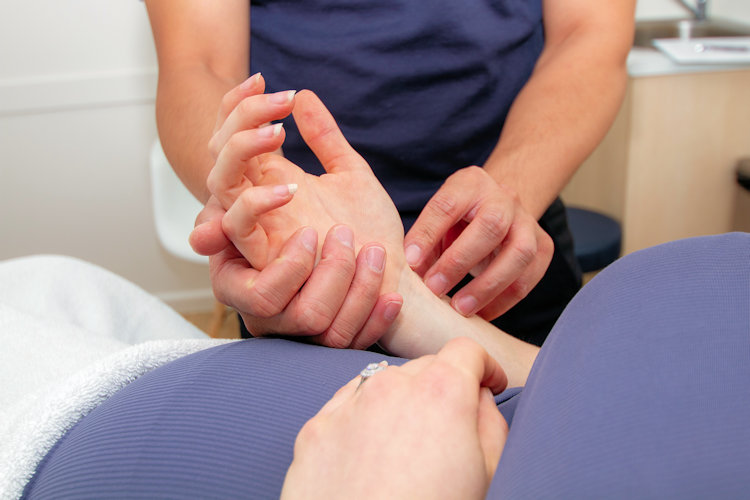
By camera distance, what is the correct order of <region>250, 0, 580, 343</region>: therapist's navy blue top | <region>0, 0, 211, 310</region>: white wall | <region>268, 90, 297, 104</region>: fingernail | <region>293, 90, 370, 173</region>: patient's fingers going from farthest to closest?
<region>0, 0, 211, 310</region>: white wall → <region>250, 0, 580, 343</region>: therapist's navy blue top → <region>293, 90, 370, 173</region>: patient's fingers → <region>268, 90, 297, 104</region>: fingernail

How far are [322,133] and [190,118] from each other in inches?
11.5

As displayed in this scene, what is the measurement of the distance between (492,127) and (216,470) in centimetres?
75

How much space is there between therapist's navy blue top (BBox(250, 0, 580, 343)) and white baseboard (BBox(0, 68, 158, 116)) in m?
1.48

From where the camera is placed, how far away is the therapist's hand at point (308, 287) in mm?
564

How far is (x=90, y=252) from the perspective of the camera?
2.54 metres

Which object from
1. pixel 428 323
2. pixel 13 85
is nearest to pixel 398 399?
pixel 428 323

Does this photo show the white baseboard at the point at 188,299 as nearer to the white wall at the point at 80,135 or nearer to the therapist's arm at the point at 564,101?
the white wall at the point at 80,135

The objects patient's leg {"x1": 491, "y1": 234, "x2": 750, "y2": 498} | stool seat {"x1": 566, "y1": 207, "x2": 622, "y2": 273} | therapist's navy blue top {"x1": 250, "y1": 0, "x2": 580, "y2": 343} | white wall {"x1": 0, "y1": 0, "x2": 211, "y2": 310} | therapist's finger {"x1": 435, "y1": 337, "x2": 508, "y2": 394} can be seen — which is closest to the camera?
patient's leg {"x1": 491, "y1": 234, "x2": 750, "y2": 498}

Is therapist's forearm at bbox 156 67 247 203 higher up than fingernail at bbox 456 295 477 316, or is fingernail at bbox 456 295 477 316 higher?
therapist's forearm at bbox 156 67 247 203

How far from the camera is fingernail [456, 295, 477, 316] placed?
714 mm

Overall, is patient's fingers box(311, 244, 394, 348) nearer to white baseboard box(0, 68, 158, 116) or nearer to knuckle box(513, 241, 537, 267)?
knuckle box(513, 241, 537, 267)

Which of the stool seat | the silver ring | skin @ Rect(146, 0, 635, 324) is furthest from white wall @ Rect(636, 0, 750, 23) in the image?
the silver ring

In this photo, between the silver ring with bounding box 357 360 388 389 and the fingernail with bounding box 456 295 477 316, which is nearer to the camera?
the silver ring with bounding box 357 360 388 389

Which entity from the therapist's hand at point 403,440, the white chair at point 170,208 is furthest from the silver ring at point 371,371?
the white chair at point 170,208
